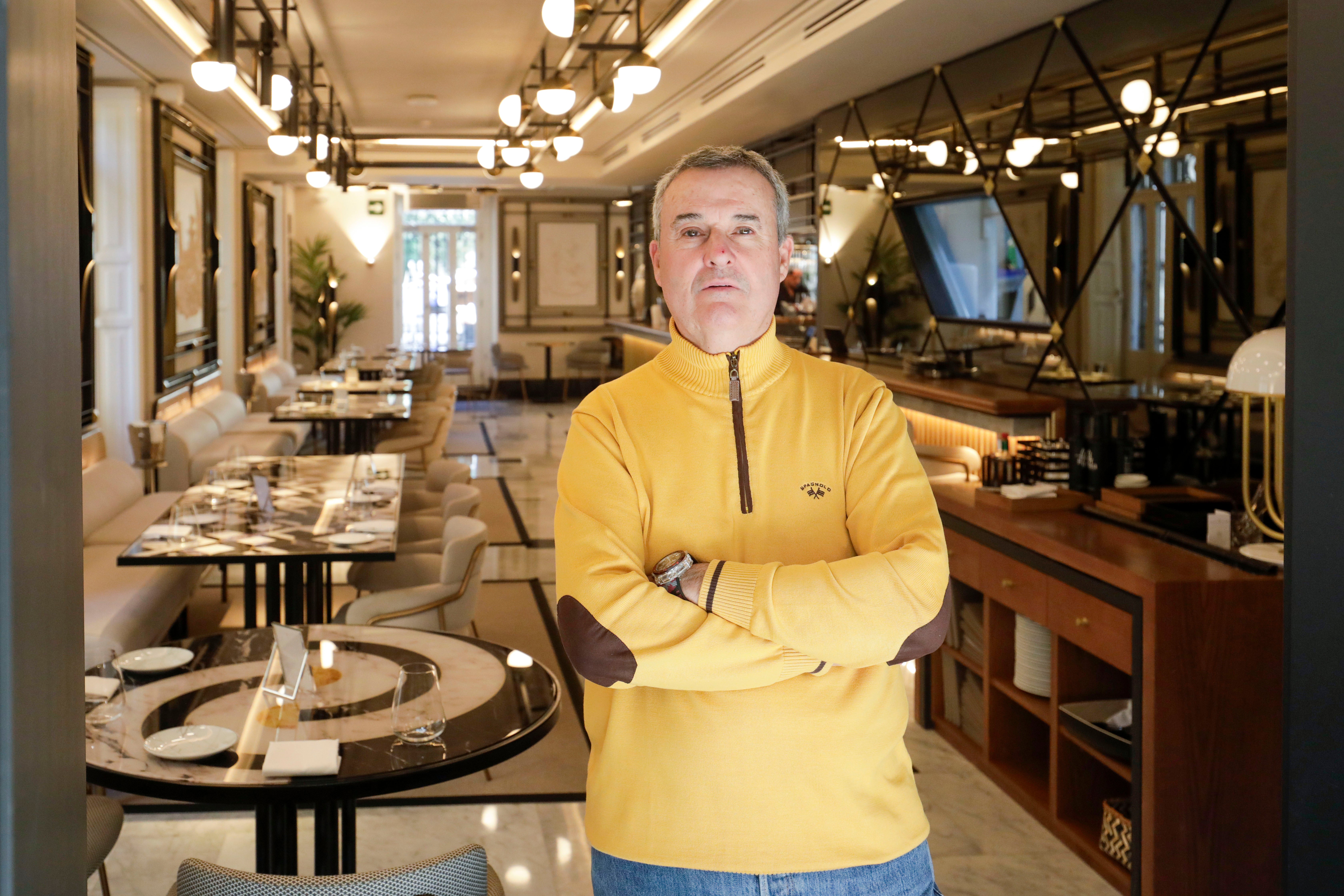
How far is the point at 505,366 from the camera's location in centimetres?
1975

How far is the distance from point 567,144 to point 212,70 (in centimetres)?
321

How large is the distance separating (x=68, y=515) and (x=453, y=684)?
2126 mm

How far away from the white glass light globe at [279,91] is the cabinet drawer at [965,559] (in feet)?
13.5

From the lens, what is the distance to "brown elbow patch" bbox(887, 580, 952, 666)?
1.68 meters

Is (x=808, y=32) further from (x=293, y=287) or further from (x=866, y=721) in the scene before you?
(x=293, y=287)

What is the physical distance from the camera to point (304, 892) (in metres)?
1.86

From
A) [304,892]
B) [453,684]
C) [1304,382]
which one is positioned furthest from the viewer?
[453,684]

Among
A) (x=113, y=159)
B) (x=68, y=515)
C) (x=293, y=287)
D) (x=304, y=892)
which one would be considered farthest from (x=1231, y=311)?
(x=293, y=287)

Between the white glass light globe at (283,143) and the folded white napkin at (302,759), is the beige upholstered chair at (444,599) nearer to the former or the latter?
the folded white napkin at (302,759)

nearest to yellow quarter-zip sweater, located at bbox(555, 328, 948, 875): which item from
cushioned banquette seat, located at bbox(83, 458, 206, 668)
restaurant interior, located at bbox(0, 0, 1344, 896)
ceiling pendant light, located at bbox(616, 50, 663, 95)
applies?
restaurant interior, located at bbox(0, 0, 1344, 896)

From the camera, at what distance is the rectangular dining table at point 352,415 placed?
32.6 ft

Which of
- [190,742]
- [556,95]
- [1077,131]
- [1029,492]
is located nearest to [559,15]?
[556,95]

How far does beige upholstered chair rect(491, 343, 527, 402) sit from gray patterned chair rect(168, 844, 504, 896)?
699 inches

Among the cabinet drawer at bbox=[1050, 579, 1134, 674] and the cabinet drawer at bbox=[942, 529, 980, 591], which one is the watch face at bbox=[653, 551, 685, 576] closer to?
the cabinet drawer at bbox=[1050, 579, 1134, 674]
